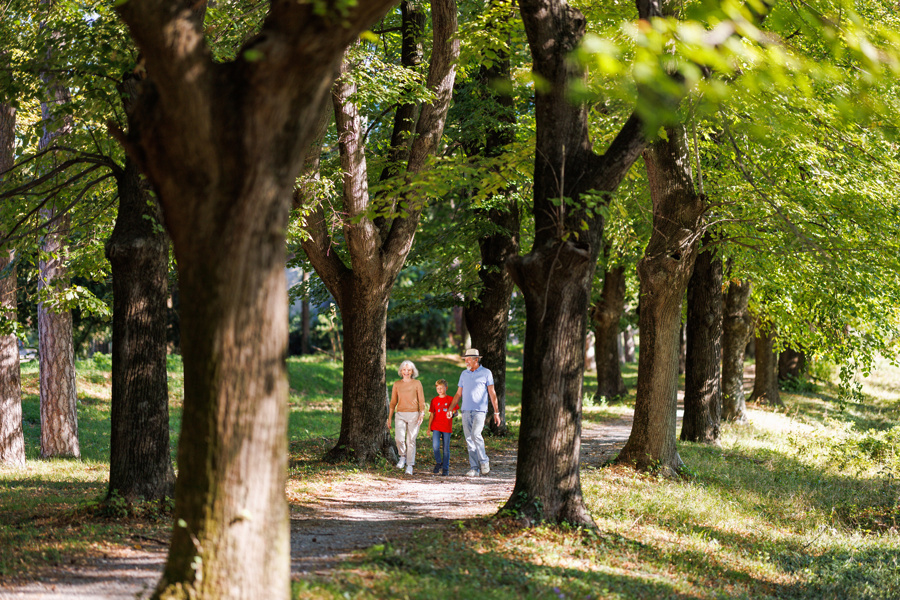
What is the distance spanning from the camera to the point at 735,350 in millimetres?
19875

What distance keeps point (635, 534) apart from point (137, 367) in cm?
592

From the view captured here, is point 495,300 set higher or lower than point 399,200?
lower

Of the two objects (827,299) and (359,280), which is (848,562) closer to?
(827,299)

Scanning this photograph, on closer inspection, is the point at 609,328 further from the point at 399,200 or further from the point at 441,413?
the point at 399,200

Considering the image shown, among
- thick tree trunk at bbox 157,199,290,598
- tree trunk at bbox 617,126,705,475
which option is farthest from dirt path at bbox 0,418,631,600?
tree trunk at bbox 617,126,705,475

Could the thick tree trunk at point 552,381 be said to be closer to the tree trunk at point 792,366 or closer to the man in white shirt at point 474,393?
the man in white shirt at point 474,393

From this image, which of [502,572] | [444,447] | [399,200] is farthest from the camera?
[444,447]

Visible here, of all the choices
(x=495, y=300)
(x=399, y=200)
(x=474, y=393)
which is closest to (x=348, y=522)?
(x=474, y=393)

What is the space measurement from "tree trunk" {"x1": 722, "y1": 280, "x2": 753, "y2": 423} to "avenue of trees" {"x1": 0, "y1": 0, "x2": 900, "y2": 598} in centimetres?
344

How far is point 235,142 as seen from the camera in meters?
4.39

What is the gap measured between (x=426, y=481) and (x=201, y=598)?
7.43m

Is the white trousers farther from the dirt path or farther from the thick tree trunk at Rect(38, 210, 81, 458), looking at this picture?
the thick tree trunk at Rect(38, 210, 81, 458)

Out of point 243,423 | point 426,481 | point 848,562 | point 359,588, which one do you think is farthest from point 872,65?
point 426,481

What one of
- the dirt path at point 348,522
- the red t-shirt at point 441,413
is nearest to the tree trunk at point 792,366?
the dirt path at point 348,522
